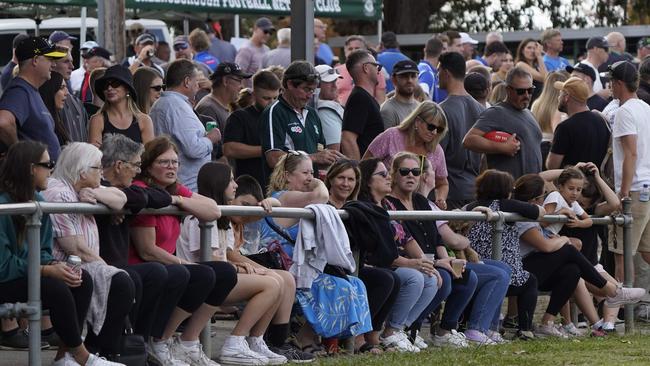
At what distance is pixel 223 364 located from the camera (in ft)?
32.3

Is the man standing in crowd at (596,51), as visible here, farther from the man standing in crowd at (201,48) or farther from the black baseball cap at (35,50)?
the black baseball cap at (35,50)

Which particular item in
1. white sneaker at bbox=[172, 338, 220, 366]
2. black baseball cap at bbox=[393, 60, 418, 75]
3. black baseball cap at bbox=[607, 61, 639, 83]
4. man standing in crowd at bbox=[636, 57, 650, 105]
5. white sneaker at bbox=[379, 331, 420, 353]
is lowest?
white sneaker at bbox=[379, 331, 420, 353]

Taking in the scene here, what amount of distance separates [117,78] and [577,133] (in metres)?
4.69

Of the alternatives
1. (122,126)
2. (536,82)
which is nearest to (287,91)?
(122,126)

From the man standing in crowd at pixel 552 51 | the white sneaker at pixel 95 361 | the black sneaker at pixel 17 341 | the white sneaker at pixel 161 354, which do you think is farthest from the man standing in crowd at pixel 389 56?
the white sneaker at pixel 95 361

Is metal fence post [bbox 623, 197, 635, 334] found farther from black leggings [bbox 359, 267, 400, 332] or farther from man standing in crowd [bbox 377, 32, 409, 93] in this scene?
man standing in crowd [bbox 377, 32, 409, 93]

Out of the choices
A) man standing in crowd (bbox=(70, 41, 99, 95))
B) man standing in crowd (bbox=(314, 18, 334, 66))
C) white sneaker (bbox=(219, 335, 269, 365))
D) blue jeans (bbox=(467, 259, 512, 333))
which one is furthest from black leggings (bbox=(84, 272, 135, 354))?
man standing in crowd (bbox=(314, 18, 334, 66))

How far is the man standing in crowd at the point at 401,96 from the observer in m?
13.4

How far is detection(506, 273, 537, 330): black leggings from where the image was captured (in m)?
12.1

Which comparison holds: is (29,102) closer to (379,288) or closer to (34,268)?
(34,268)

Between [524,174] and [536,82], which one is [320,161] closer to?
[524,174]

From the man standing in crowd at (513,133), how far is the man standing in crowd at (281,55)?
19.1 ft

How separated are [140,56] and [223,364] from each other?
23.5ft

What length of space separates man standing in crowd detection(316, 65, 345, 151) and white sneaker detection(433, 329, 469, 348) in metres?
2.23
